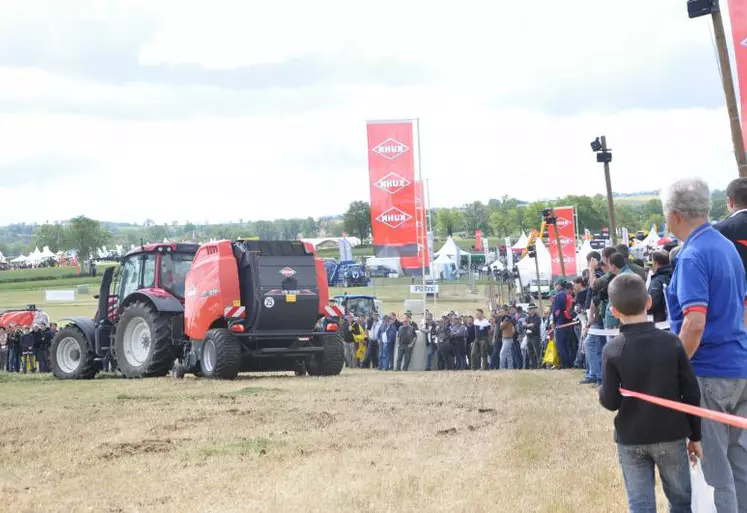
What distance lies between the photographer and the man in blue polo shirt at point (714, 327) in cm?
530

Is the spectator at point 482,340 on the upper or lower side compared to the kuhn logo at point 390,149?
lower

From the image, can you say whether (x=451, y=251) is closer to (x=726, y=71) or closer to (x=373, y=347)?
(x=373, y=347)

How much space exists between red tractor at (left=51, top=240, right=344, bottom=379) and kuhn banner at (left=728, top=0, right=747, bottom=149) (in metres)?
10.4

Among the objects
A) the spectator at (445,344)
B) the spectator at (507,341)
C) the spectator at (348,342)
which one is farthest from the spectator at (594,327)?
the spectator at (348,342)

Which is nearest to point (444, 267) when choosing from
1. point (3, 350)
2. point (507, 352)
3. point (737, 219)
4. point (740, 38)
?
point (3, 350)

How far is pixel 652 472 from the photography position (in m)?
5.30

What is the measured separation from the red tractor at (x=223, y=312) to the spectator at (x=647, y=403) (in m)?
14.3

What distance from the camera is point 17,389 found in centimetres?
1822

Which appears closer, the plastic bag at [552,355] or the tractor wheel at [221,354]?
the tractor wheel at [221,354]

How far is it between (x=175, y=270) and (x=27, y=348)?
16589 mm

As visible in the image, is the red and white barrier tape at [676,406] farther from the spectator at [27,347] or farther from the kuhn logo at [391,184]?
the spectator at [27,347]

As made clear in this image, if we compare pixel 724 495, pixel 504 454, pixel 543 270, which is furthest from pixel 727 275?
pixel 543 270

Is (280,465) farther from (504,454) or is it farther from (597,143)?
(597,143)

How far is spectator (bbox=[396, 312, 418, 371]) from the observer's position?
3083cm
